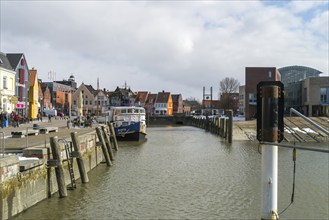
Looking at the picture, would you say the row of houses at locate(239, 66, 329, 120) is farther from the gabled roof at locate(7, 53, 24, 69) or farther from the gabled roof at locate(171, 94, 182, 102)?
the gabled roof at locate(171, 94, 182, 102)

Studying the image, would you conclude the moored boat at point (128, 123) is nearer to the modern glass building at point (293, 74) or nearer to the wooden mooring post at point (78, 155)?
the wooden mooring post at point (78, 155)

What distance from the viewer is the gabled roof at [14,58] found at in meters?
54.3

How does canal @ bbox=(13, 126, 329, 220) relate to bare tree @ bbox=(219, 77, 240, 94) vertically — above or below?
below

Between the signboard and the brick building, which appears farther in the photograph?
the brick building

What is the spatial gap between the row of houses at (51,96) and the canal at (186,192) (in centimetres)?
2278

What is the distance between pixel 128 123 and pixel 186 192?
981 inches

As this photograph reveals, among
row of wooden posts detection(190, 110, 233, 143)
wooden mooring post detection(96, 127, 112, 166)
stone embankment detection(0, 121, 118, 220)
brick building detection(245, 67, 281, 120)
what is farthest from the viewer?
brick building detection(245, 67, 281, 120)

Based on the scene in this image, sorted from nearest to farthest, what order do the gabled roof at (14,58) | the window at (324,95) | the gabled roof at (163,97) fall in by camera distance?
the gabled roof at (14,58) < the window at (324,95) < the gabled roof at (163,97)

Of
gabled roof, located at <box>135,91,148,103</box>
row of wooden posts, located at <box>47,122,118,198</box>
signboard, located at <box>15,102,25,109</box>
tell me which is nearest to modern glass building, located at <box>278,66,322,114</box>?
gabled roof, located at <box>135,91,148,103</box>

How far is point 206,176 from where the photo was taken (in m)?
19.6

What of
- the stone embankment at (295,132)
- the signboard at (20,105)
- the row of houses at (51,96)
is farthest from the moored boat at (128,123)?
the signboard at (20,105)

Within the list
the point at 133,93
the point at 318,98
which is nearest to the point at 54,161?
the point at 318,98

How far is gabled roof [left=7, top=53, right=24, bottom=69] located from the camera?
178ft

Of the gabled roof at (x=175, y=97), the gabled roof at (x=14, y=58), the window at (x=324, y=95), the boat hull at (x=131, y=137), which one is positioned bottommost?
the boat hull at (x=131, y=137)
